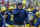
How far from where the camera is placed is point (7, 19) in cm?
86

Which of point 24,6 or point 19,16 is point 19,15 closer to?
point 19,16

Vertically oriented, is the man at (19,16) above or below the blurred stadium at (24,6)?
below

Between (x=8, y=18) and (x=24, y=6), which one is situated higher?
(x=24, y=6)

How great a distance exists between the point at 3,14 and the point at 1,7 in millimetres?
104

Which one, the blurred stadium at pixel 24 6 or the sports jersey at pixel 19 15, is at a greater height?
the blurred stadium at pixel 24 6

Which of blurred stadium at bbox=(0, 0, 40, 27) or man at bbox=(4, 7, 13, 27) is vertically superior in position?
blurred stadium at bbox=(0, 0, 40, 27)

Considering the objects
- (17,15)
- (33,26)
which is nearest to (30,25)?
(33,26)

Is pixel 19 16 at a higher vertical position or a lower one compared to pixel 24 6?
lower

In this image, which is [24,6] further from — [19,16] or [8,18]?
[8,18]

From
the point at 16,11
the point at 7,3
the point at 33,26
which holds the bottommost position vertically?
the point at 33,26

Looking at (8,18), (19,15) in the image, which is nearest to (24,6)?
(19,15)

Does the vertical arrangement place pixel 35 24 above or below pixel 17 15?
below

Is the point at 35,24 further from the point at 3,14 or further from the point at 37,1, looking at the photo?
the point at 3,14

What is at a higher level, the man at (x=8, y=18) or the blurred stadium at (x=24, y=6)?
the blurred stadium at (x=24, y=6)
